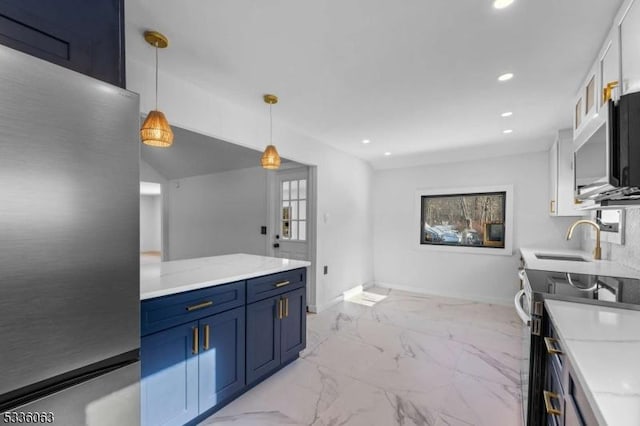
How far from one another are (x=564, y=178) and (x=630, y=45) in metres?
2.18

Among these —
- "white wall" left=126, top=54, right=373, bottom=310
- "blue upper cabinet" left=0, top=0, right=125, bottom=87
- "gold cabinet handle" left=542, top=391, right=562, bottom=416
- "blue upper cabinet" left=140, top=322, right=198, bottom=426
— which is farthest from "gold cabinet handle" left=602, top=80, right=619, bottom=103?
"blue upper cabinet" left=140, top=322, right=198, bottom=426

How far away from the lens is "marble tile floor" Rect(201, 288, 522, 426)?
1827 mm

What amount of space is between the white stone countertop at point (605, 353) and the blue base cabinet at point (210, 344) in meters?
1.72

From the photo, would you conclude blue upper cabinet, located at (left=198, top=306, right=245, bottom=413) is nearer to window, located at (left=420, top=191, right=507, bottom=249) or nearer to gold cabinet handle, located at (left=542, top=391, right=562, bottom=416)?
gold cabinet handle, located at (left=542, top=391, right=562, bottom=416)

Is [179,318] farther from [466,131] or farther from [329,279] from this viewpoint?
[466,131]

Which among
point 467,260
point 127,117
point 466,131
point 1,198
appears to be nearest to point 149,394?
point 1,198

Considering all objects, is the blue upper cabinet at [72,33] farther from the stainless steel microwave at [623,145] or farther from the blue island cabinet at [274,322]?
the stainless steel microwave at [623,145]

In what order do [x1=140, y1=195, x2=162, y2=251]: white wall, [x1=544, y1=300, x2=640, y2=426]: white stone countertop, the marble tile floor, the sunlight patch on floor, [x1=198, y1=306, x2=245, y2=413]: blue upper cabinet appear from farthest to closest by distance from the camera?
[x1=140, y1=195, x2=162, y2=251]: white wall < the sunlight patch on floor < the marble tile floor < [x1=198, y1=306, x2=245, y2=413]: blue upper cabinet < [x1=544, y1=300, x2=640, y2=426]: white stone countertop

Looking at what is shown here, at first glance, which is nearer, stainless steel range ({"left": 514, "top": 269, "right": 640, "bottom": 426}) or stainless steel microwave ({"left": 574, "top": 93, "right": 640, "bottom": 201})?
stainless steel microwave ({"left": 574, "top": 93, "right": 640, "bottom": 201})

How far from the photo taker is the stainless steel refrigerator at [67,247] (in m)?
0.78

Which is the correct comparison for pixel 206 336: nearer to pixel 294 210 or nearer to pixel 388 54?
pixel 388 54

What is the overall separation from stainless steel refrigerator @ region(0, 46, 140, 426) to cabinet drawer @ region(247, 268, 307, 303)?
1.01 m

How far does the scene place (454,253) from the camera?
459 centimetres

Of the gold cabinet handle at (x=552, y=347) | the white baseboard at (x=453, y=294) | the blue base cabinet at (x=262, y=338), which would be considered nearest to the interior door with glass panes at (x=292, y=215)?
the blue base cabinet at (x=262, y=338)
